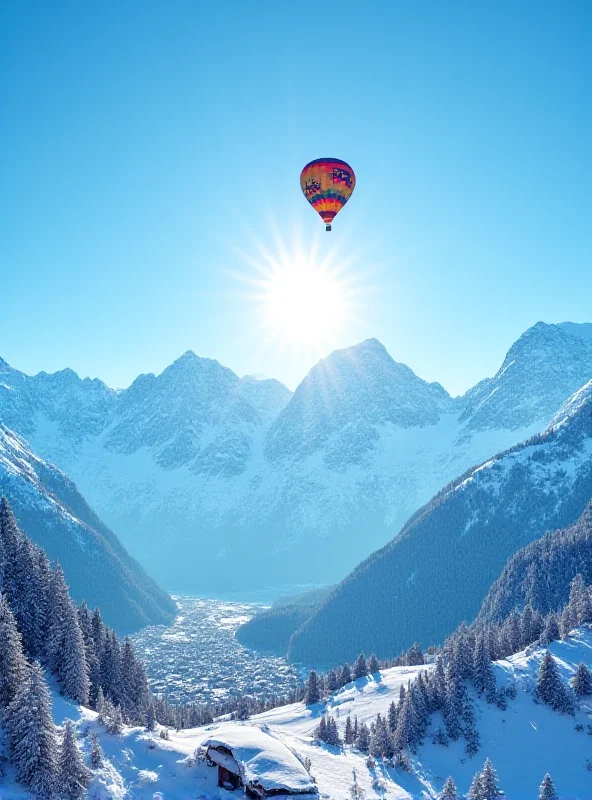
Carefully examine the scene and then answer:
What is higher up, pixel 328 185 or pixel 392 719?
pixel 328 185

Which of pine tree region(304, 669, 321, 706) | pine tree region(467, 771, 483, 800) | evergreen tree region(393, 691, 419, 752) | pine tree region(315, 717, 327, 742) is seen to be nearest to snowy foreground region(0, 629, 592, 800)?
pine tree region(315, 717, 327, 742)

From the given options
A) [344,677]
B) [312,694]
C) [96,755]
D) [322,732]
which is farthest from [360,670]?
[96,755]

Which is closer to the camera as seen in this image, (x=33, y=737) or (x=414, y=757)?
(x=33, y=737)

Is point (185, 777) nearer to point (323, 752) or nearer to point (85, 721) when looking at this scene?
point (85, 721)

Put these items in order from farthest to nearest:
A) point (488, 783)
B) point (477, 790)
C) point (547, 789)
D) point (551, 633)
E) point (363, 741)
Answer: point (551, 633)
point (363, 741)
point (547, 789)
point (488, 783)
point (477, 790)

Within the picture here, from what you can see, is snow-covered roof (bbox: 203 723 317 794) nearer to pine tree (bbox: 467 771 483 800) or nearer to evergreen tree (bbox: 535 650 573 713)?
pine tree (bbox: 467 771 483 800)

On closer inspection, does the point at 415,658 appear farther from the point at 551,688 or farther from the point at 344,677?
the point at 551,688

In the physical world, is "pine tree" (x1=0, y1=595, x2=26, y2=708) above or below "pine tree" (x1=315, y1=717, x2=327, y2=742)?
above
